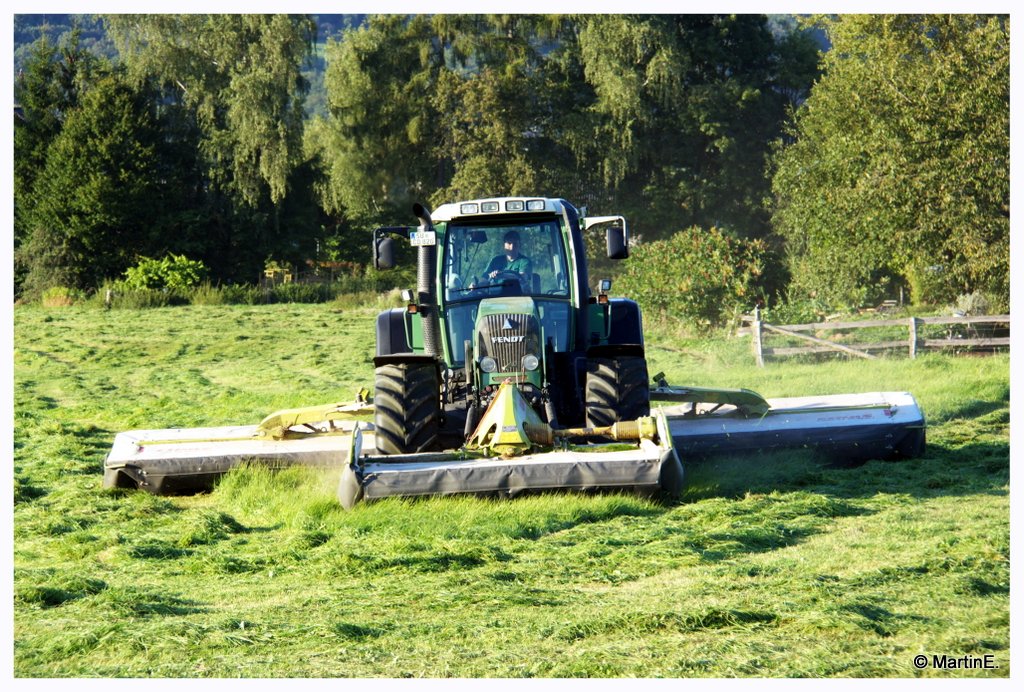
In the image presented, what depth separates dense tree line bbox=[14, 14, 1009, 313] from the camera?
31344 mm

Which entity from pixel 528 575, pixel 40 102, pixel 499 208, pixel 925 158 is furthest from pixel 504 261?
pixel 40 102

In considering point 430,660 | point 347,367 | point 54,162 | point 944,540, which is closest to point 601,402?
point 944,540

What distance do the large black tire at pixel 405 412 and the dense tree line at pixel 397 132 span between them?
1924 cm

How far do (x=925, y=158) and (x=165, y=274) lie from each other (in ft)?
58.9

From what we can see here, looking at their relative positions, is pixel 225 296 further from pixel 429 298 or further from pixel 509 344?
pixel 509 344

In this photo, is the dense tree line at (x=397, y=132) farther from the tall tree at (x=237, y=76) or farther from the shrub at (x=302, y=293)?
the shrub at (x=302, y=293)

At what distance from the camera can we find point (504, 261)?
970 cm

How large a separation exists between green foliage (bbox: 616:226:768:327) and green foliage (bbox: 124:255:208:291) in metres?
11.7

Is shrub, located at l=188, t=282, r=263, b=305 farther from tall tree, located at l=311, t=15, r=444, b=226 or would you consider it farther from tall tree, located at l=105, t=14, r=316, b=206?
tall tree, located at l=311, t=15, r=444, b=226

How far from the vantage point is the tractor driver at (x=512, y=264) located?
9.66 m

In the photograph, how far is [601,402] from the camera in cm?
918

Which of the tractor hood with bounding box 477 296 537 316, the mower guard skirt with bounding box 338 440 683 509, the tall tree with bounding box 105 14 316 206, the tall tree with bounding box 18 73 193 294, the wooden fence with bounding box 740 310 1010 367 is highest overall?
the tall tree with bounding box 105 14 316 206

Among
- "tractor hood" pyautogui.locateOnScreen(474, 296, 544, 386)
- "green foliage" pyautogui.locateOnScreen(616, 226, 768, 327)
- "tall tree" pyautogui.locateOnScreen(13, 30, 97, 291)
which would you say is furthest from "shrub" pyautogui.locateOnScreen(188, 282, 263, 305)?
"tractor hood" pyautogui.locateOnScreen(474, 296, 544, 386)

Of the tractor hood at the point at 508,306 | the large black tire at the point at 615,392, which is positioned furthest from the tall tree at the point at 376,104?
the large black tire at the point at 615,392
